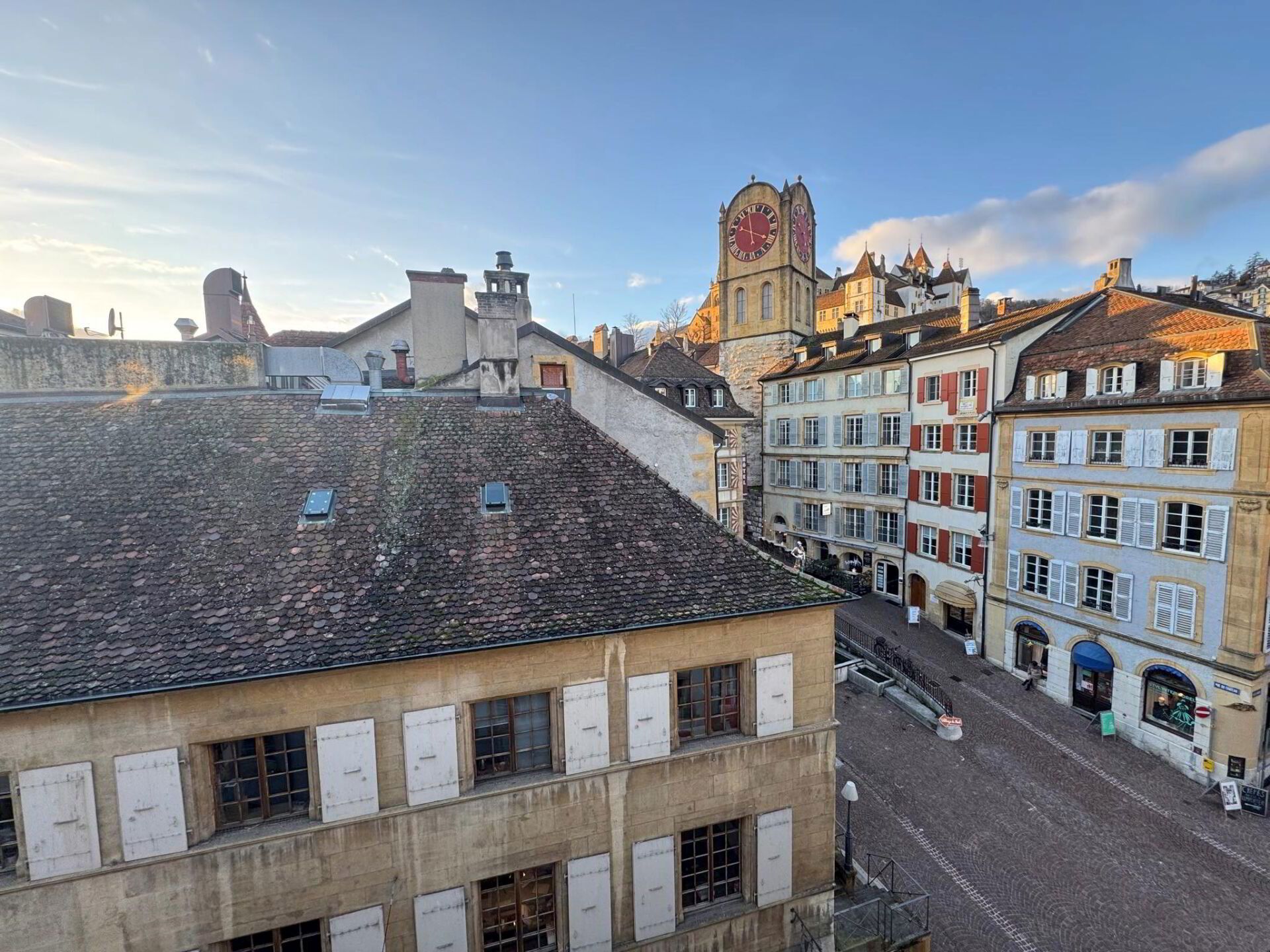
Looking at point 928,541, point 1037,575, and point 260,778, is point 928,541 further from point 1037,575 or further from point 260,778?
point 260,778

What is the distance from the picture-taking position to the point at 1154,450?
68.9ft

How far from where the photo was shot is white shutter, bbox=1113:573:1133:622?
21797mm

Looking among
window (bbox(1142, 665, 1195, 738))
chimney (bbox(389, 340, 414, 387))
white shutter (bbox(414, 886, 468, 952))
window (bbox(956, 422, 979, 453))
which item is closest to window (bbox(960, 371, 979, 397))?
window (bbox(956, 422, 979, 453))

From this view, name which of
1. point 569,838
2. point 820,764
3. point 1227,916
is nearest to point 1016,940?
point 1227,916

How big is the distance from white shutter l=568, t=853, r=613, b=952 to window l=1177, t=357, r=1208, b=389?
77.9ft

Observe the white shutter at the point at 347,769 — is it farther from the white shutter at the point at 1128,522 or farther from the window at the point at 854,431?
the window at the point at 854,431

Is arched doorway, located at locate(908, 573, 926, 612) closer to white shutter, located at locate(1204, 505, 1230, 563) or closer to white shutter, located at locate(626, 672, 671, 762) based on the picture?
white shutter, located at locate(1204, 505, 1230, 563)

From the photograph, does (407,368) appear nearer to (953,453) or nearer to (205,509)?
(205,509)

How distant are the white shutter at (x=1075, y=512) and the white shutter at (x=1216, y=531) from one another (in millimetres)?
4094

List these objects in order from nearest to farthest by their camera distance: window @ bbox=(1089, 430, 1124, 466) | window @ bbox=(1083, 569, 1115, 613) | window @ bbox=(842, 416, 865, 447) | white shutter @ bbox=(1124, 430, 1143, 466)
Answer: white shutter @ bbox=(1124, 430, 1143, 466) < window @ bbox=(1089, 430, 1124, 466) < window @ bbox=(1083, 569, 1115, 613) < window @ bbox=(842, 416, 865, 447)

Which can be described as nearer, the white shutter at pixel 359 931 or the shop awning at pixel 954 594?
the white shutter at pixel 359 931

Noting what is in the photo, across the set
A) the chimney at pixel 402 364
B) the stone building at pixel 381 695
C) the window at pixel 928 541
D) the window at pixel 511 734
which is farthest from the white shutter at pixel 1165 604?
the chimney at pixel 402 364

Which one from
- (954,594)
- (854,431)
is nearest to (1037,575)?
(954,594)

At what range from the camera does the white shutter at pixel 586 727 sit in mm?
10094
